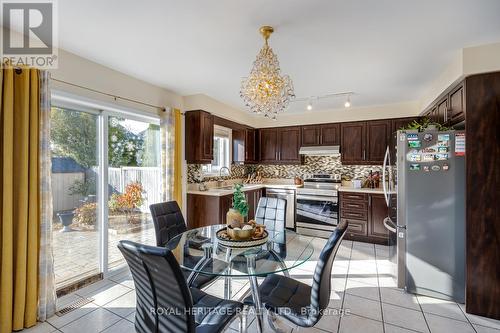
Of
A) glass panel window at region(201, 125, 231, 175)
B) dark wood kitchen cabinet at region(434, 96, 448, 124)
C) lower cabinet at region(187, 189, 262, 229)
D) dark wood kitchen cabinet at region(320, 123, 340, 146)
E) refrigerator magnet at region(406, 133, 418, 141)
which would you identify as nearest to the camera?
refrigerator magnet at region(406, 133, 418, 141)

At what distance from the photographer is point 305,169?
18.1 ft

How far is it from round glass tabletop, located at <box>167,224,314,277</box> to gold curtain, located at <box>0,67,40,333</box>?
3.98 feet

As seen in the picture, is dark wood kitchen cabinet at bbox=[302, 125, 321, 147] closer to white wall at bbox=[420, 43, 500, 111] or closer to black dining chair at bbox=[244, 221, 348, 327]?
white wall at bbox=[420, 43, 500, 111]

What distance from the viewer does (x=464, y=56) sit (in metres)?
A: 2.40

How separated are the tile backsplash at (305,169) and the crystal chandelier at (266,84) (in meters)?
2.38

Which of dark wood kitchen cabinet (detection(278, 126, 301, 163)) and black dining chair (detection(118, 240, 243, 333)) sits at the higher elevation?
dark wood kitchen cabinet (detection(278, 126, 301, 163))

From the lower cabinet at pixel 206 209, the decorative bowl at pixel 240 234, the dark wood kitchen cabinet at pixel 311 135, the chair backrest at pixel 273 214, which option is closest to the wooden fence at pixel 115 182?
the lower cabinet at pixel 206 209

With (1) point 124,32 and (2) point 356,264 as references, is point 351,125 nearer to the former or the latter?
(2) point 356,264

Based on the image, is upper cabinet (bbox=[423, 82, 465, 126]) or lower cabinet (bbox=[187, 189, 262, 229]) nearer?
upper cabinet (bbox=[423, 82, 465, 126])

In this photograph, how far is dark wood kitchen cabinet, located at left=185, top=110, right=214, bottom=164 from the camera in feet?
12.8

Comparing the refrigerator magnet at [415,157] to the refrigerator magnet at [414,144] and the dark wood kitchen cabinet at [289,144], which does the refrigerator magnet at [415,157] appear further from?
the dark wood kitchen cabinet at [289,144]

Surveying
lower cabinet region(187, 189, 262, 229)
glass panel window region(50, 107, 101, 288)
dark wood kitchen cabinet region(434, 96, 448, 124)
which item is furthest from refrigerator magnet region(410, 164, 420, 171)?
glass panel window region(50, 107, 101, 288)

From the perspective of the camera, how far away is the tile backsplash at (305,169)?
481 centimetres

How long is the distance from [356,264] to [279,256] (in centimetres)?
206
